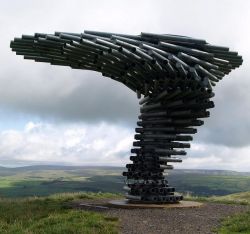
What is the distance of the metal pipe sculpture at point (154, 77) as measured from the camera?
18.6 meters

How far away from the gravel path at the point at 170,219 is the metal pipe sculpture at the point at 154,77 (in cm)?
255

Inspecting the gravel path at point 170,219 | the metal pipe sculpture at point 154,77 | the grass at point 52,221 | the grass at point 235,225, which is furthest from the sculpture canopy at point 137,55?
the grass at point 52,221

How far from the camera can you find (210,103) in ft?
63.6

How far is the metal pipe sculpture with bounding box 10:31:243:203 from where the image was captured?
1864 centimetres

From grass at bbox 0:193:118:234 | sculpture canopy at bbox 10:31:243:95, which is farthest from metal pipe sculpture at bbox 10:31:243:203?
grass at bbox 0:193:118:234

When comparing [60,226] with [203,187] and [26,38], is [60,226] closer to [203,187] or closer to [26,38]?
[26,38]

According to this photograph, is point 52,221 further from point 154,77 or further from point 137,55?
point 154,77

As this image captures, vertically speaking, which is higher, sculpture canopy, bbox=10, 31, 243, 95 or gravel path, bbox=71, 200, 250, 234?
sculpture canopy, bbox=10, 31, 243, 95

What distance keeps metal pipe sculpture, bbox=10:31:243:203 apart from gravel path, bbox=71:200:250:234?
2.55 m

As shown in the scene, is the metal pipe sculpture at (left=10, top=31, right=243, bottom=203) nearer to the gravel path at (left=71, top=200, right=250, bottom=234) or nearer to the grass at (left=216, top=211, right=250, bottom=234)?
the gravel path at (left=71, top=200, right=250, bottom=234)

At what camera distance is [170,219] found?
599 inches

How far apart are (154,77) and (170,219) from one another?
23.2 feet

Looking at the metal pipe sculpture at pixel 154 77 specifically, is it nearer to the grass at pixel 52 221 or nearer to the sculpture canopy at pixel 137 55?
the sculpture canopy at pixel 137 55

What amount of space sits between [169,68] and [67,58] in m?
5.06
